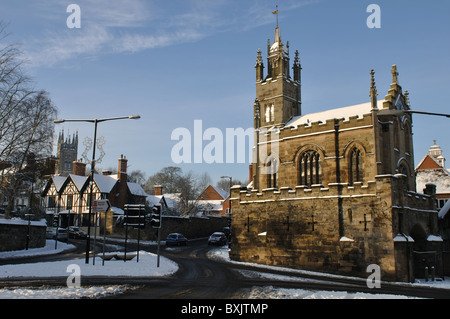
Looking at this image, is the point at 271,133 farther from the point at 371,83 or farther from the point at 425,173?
the point at 425,173

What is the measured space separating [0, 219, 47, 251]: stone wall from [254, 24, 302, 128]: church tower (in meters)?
21.3

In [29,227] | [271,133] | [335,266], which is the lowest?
[335,266]

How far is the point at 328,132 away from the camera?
32.0 metres

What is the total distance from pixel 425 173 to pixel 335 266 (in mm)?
22591

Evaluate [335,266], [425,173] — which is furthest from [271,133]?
[425,173]

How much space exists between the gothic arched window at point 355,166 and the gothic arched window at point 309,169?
8.21 feet

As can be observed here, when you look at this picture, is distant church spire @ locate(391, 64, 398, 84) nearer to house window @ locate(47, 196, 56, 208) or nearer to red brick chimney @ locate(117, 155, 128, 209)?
red brick chimney @ locate(117, 155, 128, 209)

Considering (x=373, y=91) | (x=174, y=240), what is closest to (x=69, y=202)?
(x=174, y=240)

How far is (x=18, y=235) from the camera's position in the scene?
31.0 metres

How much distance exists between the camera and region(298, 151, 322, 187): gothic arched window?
32500 millimetres

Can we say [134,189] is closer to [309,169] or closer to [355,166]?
[309,169]

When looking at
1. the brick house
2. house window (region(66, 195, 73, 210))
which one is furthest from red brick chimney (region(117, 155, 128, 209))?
house window (region(66, 195, 73, 210))
